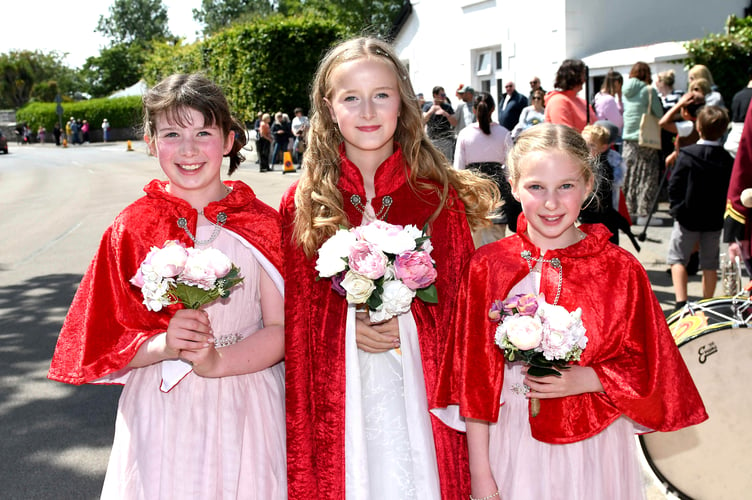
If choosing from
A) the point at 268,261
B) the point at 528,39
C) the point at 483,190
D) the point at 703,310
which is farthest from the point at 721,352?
the point at 528,39

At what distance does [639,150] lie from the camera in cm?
1141

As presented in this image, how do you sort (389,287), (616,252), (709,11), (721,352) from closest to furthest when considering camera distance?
(389,287) < (616,252) < (721,352) < (709,11)

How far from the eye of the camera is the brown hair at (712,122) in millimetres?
6934

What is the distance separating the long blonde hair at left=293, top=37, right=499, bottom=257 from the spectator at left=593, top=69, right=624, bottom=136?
28.2 ft

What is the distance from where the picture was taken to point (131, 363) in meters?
2.80

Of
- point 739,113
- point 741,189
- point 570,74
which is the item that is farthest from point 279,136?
point 741,189

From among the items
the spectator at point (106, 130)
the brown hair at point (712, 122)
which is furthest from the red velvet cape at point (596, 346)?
the spectator at point (106, 130)

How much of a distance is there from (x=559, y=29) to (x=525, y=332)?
58.0 feet

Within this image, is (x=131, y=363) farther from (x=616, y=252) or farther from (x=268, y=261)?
(x=616, y=252)

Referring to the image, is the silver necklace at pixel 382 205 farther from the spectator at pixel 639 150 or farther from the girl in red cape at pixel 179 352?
the spectator at pixel 639 150

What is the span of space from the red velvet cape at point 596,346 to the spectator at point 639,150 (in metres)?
8.98

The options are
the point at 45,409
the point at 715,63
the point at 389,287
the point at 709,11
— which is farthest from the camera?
the point at 709,11

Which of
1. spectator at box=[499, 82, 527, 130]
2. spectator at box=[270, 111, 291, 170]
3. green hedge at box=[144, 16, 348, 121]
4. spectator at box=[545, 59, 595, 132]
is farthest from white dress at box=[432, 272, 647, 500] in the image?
green hedge at box=[144, 16, 348, 121]

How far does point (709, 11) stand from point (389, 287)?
19949mm
